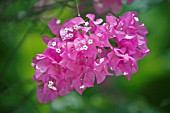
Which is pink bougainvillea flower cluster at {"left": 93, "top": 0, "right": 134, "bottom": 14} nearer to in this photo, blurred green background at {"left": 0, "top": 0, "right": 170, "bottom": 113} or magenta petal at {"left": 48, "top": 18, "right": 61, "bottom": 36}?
blurred green background at {"left": 0, "top": 0, "right": 170, "bottom": 113}

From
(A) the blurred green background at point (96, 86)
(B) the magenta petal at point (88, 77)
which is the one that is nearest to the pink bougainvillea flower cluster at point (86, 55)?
(B) the magenta petal at point (88, 77)

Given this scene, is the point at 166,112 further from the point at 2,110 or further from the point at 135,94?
the point at 2,110

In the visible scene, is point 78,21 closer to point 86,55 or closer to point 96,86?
point 86,55

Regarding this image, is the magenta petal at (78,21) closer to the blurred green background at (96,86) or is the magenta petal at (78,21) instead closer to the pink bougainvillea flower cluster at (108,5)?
the pink bougainvillea flower cluster at (108,5)

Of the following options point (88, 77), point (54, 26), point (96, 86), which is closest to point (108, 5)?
point (54, 26)

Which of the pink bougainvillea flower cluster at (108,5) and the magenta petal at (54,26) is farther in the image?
the pink bougainvillea flower cluster at (108,5)
